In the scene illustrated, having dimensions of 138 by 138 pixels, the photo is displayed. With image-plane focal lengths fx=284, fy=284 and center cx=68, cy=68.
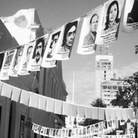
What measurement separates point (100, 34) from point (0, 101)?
738cm

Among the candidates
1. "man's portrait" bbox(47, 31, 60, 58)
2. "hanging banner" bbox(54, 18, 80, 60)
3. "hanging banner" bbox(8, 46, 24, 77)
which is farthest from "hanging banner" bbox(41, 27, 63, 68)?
"hanging banner" bbox(8, 46, 24, 77)

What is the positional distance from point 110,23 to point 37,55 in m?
3.00

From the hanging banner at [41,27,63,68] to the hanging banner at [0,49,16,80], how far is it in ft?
5.00

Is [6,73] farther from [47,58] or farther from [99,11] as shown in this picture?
[99,11]

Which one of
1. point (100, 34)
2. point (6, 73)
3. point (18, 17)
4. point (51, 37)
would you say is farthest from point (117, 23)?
point (18, 17)

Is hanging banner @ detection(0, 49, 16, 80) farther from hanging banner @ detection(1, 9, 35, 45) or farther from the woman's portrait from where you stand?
hanging banner @ detection(1, 9, 35, 45)

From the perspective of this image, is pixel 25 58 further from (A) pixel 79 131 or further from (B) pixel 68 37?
(A) pixel 79 131

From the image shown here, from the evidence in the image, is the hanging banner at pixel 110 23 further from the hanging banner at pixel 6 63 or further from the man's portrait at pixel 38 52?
the hanging banner at pixel 6 63

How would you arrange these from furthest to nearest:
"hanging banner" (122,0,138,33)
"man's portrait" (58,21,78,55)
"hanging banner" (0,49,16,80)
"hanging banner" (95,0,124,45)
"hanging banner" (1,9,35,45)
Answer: "hanging banner" (1,9,35,45), "hanging banner" (0,49,16,80), "man's portrait" (58,21,78,55), "hanging banner" (95,0,124,45), "hanging banner" (122,0,138,33)

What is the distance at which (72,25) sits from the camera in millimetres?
7922

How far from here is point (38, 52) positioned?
9039 mm

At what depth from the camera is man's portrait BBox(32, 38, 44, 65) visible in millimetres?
8922

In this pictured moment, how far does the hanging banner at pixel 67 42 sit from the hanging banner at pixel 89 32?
1.09ft

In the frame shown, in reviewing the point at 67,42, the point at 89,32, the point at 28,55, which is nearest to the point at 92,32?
the point at 89,32
